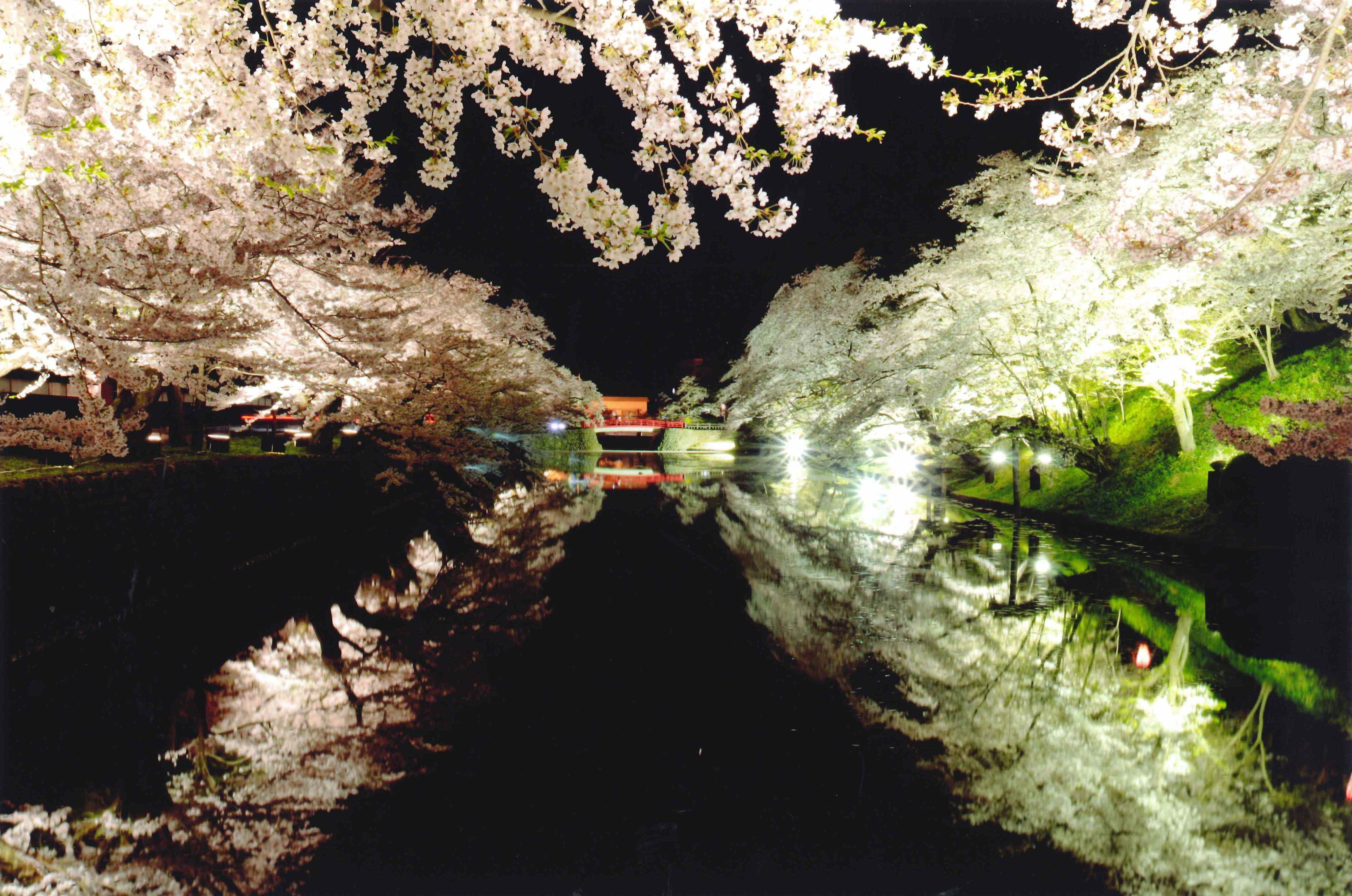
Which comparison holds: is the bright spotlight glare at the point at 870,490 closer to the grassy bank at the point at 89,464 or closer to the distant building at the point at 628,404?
the grassy bank at the point at 89,464

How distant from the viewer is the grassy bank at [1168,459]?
18.2 metres

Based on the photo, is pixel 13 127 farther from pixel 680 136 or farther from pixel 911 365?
pixel 911 365

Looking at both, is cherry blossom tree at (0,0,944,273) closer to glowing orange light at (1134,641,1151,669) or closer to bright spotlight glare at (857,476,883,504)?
glowing orange light at (1134,641,1151,669)

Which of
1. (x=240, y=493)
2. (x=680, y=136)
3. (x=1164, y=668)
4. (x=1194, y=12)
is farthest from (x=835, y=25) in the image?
(x=240, y=493)

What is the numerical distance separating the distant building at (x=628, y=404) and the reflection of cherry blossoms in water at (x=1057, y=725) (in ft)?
358

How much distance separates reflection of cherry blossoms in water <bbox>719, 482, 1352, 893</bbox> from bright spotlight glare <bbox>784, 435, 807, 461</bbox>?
39886 mm

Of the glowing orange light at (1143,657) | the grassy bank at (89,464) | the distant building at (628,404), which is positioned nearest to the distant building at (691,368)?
the distant building at (628,404)

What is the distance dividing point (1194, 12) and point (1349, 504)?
9.73m

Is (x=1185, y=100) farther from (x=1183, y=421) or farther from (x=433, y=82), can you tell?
(x=1183, y=421)

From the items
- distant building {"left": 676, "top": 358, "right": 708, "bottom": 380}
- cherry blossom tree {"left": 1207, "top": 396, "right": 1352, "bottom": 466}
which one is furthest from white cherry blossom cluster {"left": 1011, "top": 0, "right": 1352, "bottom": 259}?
distant building {"left": 676, "top": 358, "right": 708, "bottom": 380}

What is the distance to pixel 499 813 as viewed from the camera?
4676 mm

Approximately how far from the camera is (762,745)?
5.72 m

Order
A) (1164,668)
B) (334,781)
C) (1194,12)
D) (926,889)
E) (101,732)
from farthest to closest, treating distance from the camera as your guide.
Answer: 1. (1164,668)
2. (1194,12)
3. (101,732)
4. (334,781)
5. (926,889)

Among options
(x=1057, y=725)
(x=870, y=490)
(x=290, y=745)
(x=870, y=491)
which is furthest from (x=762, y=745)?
(x=870, y=490)
